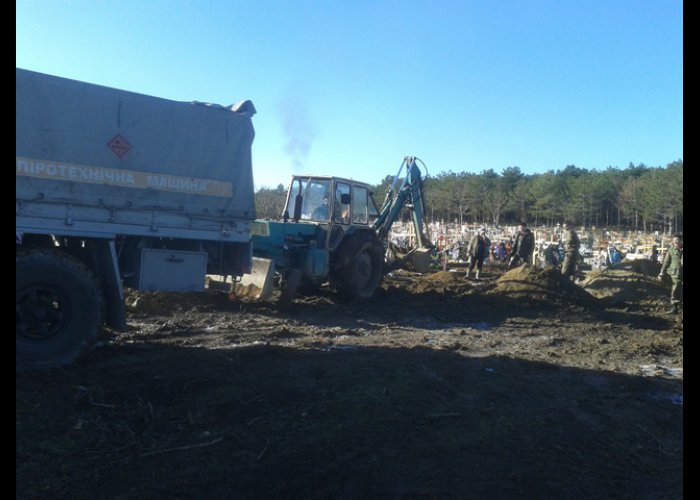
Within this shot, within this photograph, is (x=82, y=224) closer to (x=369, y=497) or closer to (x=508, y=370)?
(x=369, y=497)

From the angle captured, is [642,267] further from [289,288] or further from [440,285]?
[289,288]

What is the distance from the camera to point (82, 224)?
6.43 metres

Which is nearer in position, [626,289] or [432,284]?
[432,284]

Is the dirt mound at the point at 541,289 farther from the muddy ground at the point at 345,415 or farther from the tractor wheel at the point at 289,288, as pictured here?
the tractor wheel at the point at 289,288

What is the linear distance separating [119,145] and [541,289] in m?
9.61

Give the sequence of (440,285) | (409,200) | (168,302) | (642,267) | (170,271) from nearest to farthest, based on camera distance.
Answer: (170,271) < (168,302) < (440,285) < (409,200) < (642,267)

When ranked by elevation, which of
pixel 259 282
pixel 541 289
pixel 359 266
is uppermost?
pixel 359 266

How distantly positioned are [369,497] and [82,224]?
14.4 ft

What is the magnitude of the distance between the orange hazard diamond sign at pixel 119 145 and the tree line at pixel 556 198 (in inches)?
1450

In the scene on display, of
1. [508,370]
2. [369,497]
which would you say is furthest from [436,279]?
[369,497]

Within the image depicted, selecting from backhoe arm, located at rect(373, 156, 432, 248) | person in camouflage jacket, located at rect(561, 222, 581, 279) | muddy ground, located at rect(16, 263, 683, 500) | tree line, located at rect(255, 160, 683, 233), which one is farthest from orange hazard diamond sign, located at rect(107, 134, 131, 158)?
tree line, located at rect(255, 160, 683, 233)

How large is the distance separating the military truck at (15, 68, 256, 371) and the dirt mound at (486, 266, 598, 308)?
729 cm

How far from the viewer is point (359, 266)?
12531 mm

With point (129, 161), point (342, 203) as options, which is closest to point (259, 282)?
point (342, 203)
